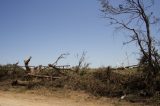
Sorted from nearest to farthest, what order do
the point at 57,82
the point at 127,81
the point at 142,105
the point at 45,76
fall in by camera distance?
the point at 142,105, the point at 127,81, the point at 57,82, the point at 45,76

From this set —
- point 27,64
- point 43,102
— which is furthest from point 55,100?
point 27,64

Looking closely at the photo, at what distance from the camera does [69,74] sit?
20.8 m

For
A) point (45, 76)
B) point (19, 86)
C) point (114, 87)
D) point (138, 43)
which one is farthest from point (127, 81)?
point (19, 86)

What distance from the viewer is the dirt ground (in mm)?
14641

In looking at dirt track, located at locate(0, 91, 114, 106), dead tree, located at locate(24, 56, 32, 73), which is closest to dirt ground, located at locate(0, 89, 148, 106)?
dirt track, located at locate(0, 91, 114, 106)

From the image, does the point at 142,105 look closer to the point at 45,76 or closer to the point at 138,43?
the point at 138,43

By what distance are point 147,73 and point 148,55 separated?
111 cm

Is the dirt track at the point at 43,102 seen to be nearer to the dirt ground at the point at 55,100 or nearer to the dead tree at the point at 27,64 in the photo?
the dirt ground at the point at 55,100

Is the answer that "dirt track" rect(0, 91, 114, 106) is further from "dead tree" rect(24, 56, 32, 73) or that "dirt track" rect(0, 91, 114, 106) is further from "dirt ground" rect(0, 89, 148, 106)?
"dead tree" rect(24, 56, 32, 73)

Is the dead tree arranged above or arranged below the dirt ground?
above

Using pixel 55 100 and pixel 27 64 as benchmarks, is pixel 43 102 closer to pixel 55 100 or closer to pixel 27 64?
pixel 55 100

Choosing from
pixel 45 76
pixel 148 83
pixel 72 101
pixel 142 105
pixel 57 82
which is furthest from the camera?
pixel 45 76

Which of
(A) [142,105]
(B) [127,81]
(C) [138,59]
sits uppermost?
(C) [138,59]

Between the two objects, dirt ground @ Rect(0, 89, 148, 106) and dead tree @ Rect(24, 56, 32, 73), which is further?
dead tree @ Rect(24, 56, 32, 73)
